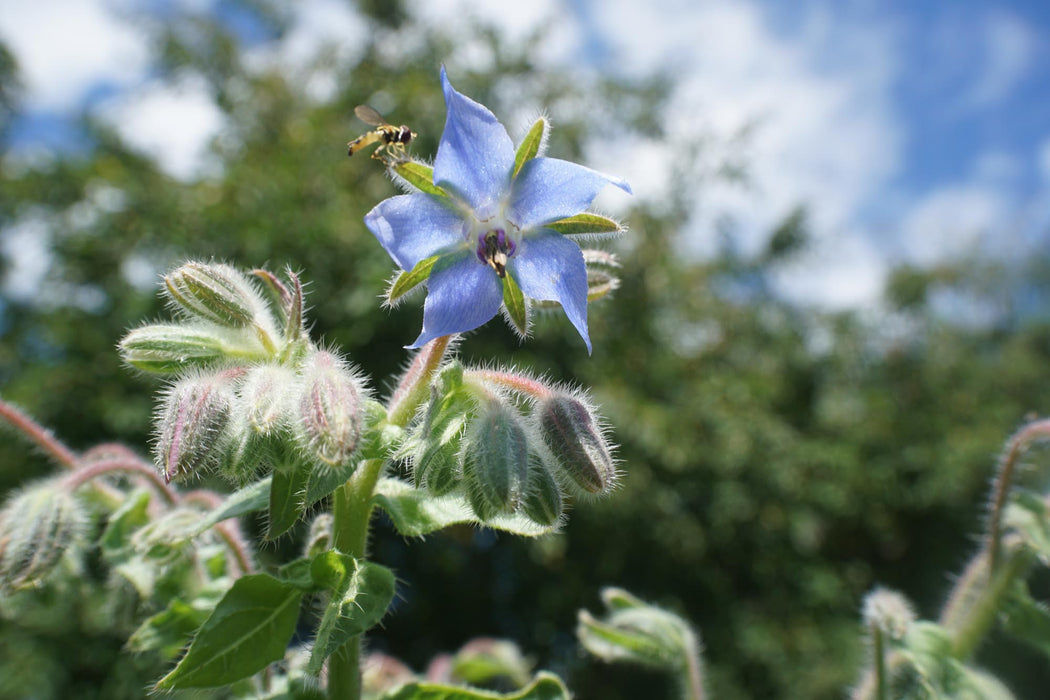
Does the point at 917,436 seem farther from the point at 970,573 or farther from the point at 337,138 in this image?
the point at 970,573

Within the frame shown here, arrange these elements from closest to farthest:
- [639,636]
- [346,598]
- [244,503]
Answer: [346,598]
[244,503]
[639,636]

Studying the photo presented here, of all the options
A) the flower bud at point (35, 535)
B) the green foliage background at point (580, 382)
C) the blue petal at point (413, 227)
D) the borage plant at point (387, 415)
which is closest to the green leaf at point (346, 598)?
the borage plant at point (387, 415)

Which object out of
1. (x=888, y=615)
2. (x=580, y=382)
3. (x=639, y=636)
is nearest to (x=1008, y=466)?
(x=888, y=615)

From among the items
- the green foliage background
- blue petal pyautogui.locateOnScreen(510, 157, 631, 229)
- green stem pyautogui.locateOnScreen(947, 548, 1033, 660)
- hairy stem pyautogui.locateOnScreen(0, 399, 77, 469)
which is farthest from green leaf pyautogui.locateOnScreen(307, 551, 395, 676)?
the green foliage background

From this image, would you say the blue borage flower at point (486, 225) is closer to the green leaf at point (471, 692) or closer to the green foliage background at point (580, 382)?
the green leaf at point (471, 692)

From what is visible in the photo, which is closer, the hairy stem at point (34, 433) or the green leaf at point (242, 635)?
the green leaf at point (242, 635)

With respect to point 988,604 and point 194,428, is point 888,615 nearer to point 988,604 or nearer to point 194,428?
point 988,604
